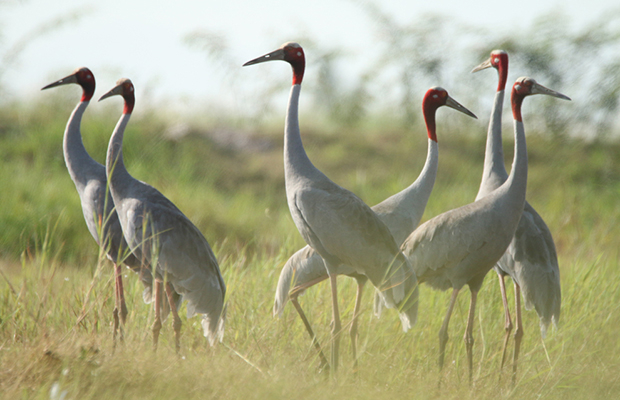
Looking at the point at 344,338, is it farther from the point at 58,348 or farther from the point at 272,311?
the point at 58,348

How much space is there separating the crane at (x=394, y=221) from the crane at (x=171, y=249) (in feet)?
1.22

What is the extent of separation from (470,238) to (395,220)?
0.43 m

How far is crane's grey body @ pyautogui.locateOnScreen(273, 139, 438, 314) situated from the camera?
10.0 ft

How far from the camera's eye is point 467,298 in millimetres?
4012

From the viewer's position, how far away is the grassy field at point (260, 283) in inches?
90.4

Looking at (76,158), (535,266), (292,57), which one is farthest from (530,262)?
(76,158)

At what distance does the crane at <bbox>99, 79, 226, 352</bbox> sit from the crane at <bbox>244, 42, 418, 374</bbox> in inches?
28.0

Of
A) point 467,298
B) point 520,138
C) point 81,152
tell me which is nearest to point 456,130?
point 467,298

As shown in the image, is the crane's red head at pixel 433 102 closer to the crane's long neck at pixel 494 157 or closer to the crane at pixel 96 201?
the crane's long neck at pixel 494 157

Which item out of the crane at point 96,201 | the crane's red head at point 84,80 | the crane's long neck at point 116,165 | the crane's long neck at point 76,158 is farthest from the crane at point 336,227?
the crane's red head at point 84,80

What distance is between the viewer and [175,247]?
119 inches

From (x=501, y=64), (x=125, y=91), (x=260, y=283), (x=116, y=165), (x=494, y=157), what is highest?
(x=125, y=91)

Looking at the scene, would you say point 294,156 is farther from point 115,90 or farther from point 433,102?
point 115,90

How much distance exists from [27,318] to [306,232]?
1474mm
